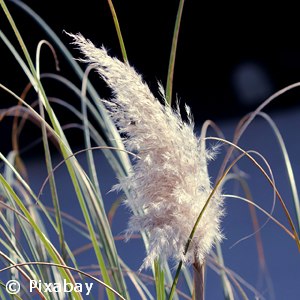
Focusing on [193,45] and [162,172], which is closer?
[162,172]

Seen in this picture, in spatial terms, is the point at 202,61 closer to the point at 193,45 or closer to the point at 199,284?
the point at 193,45

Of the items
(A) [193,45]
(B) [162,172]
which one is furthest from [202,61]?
(B) [162,172]

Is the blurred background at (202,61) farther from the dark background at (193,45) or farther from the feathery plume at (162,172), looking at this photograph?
the feathery plume at (162,172)

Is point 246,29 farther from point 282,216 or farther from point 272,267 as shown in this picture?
point 272,267

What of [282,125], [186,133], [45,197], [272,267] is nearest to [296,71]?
[282,125]

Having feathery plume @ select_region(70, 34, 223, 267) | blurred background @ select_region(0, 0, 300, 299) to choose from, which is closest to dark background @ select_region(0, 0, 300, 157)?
blurred background @ select_region(0, 0, 300, 299)

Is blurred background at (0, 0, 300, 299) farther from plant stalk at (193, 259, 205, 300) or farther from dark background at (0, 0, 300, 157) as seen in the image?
plant stalk at (193, 259, 205, 300)
